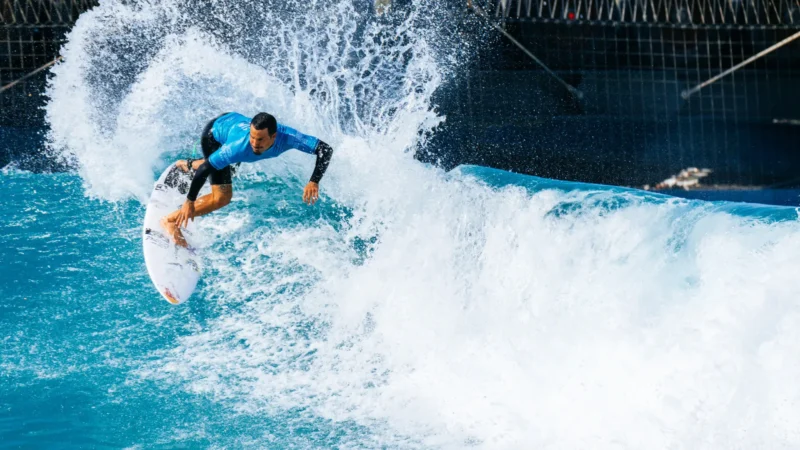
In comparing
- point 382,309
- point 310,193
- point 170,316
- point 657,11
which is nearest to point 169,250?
point 170,316

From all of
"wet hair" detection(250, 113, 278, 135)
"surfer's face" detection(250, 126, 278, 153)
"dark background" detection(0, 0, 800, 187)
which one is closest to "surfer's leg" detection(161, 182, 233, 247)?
"surfer's face" detection(250, 126, 278, 153)

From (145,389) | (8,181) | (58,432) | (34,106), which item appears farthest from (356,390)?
(34,106)

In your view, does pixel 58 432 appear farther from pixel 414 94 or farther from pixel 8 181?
pixel 414 94

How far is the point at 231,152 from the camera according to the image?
14.0ft

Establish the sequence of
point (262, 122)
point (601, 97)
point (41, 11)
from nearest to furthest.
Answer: point (262, 122) → point (41, 11) → point (601, 97)

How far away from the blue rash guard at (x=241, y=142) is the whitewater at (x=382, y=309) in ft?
2.31

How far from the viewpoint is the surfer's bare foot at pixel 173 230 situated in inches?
182

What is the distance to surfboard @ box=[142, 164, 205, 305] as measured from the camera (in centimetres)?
446

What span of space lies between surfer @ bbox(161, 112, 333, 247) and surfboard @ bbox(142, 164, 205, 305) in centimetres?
7

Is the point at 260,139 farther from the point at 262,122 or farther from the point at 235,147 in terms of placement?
the point at 235,147

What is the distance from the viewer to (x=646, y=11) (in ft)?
28.8

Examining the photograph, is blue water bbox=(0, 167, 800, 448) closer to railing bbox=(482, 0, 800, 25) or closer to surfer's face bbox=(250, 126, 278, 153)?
surfer's face bbox=(250, 126, 278, 153)

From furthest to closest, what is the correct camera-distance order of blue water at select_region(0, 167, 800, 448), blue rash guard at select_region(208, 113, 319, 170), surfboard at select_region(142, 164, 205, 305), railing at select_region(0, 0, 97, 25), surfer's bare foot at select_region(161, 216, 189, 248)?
railing at select_region(0, 0, 97, 25)
surfer's bare foot at select_region(161, 216, 189, 248)
surfboard at select_region(142, 164, 205, 305)
blue rash guard at select_region(208, 113, 319, 170)
blue water at select_region(0, 167, 800, 448)

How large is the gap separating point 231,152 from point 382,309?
1.15 metres
